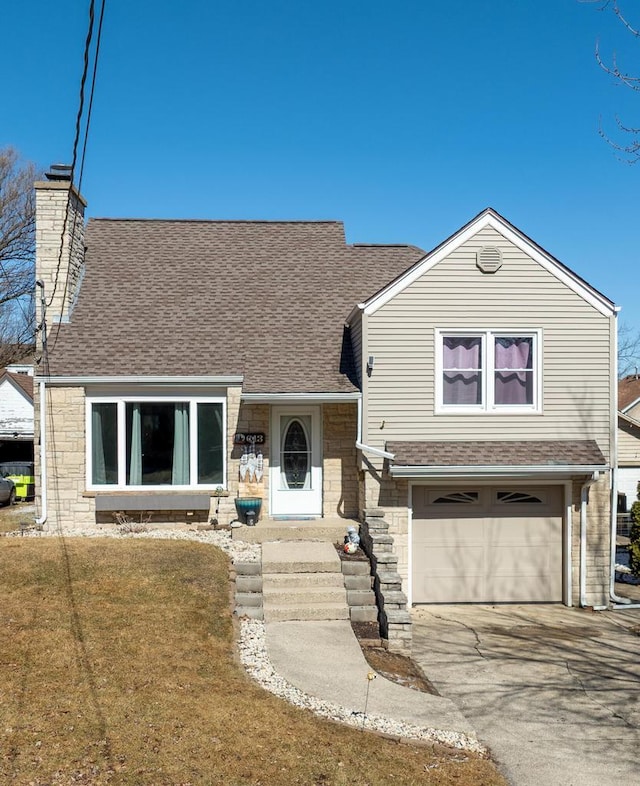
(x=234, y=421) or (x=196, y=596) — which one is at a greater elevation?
(x=234, y=421)

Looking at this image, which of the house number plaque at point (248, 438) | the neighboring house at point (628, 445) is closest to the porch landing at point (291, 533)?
the house number plaque at point (248, 438)

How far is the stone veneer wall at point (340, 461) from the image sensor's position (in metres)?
14.2

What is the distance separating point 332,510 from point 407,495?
1744 mm

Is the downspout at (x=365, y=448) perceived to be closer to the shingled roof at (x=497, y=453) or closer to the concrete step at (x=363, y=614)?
the shingled roof at (x=497, y=453)

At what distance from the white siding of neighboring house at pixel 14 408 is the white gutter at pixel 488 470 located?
2572 cm

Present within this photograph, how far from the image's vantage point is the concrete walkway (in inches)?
296

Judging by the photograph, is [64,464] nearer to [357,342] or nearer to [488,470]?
[357,342]

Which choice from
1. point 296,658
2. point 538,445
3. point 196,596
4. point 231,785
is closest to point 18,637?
point 196,596

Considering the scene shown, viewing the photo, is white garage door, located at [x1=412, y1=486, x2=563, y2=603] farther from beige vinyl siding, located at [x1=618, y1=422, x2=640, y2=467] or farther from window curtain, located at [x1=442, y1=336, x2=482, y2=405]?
beige vinyl siding, located at [x1=618, y1=422, x2=640, y2=467]

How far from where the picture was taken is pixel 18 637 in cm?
849

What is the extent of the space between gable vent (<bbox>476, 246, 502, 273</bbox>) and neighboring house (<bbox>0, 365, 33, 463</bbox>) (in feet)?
83.6

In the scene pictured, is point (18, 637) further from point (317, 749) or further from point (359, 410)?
point (359, 410)

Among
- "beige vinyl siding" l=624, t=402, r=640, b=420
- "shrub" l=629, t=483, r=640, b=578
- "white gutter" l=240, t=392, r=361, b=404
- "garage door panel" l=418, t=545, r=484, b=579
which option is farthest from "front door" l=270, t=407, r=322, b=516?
"beige vinyl siding" l=624, t=402, r=640, b=420

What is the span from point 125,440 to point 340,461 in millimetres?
4291
